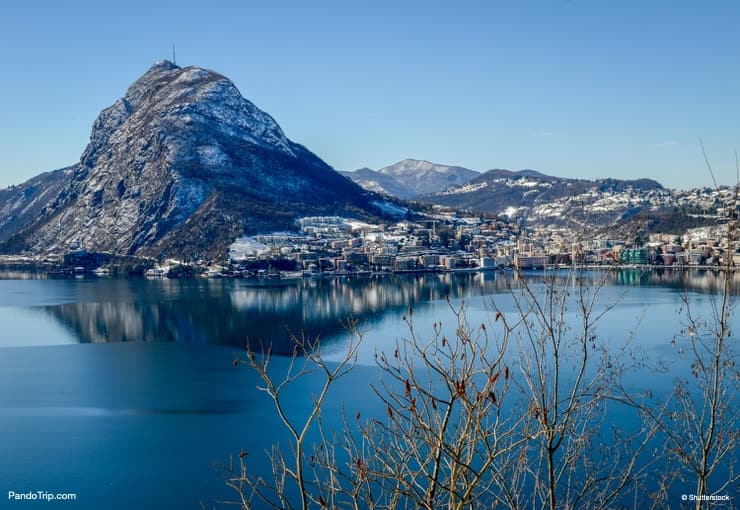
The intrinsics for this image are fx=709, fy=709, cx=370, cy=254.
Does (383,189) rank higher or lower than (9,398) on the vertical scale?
higher

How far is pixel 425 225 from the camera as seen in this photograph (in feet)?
149

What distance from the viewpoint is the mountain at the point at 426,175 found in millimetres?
116188

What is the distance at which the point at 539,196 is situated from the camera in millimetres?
77062

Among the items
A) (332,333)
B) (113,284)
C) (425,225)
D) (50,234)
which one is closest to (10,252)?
(50,234)

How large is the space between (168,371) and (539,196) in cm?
7006

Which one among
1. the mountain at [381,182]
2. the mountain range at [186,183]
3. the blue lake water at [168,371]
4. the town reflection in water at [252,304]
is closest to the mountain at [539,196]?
the mountain range at [186,183]

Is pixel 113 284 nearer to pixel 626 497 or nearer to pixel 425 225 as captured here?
pixel 425 225

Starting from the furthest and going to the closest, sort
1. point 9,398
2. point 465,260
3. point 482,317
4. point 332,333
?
point 465,260 → point 482,317 → point 332,333 → point 9,398

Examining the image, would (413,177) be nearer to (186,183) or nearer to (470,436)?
(186,183)

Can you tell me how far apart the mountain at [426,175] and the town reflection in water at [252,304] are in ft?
281

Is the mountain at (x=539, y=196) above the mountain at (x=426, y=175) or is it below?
below

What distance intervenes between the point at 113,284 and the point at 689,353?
75.6ft

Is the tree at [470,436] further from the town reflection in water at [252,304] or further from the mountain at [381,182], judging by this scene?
the mountain at [381,182]

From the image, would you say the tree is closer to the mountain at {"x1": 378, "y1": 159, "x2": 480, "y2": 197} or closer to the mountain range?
the mountain range
